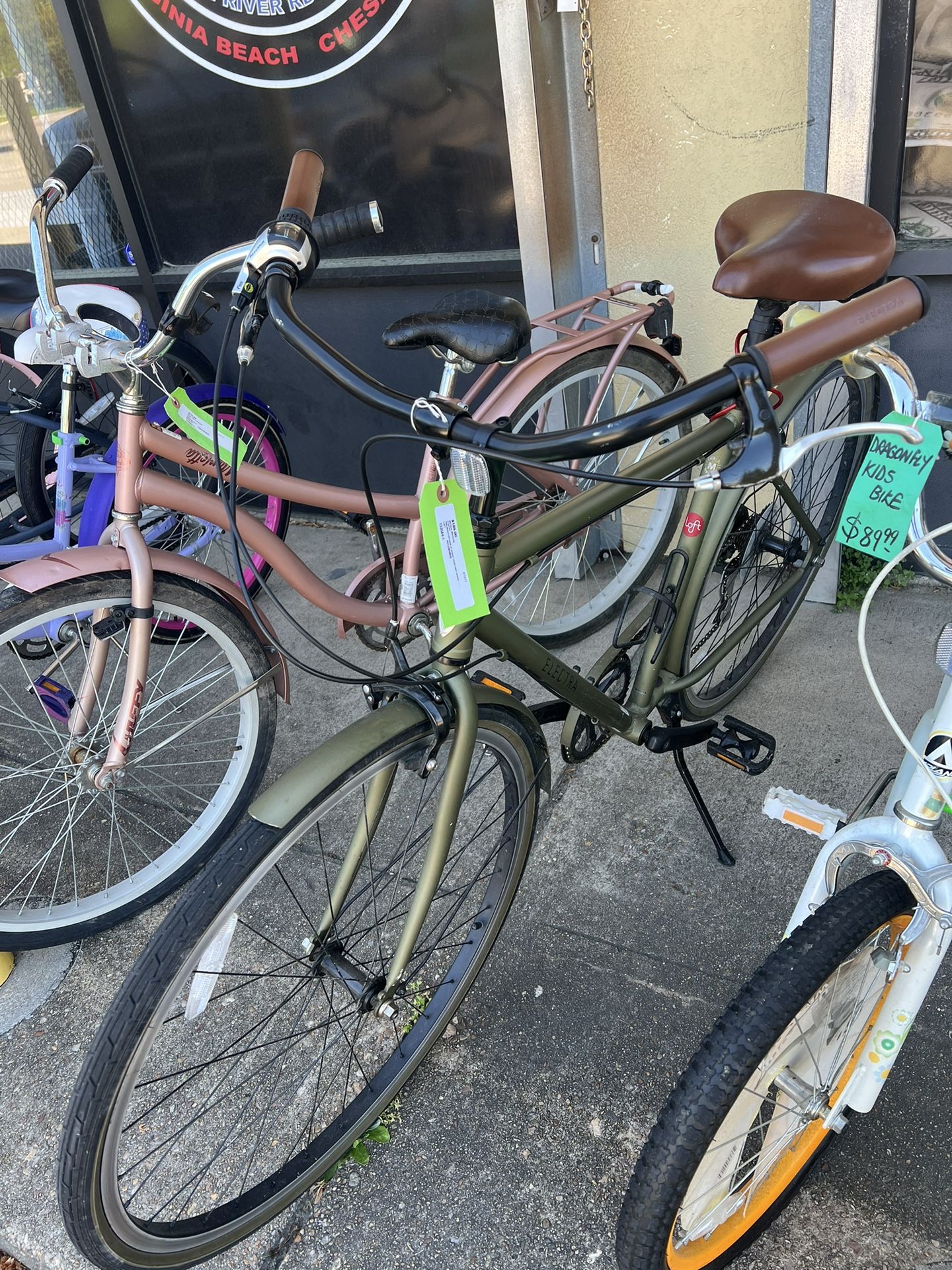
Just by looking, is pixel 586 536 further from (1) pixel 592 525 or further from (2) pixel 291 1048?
(2) pixel 291 1048

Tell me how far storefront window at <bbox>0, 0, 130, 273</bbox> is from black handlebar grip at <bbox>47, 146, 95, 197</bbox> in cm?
179

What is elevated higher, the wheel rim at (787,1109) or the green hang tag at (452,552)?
the green hang tag at (452,552)

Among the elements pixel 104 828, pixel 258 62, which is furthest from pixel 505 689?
pixel 258 62

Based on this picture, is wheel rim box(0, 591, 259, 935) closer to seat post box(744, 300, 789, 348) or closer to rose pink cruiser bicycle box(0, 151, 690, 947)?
rose pink cruiser bicycle box(0, 151, 690, 947)

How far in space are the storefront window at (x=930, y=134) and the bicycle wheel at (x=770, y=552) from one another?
24.4 inches

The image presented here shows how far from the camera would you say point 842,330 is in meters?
1.13

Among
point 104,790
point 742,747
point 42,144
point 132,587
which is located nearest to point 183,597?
point 132,587

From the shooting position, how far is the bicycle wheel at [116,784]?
2.21m

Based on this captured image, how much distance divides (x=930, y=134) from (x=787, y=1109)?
2.54 m

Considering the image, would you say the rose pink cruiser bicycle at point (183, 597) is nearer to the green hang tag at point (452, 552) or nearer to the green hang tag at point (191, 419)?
the green hang tag at point (191, 419)

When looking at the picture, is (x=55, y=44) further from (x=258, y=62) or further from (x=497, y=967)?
(x=497, y=967)

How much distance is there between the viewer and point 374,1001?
1733mm

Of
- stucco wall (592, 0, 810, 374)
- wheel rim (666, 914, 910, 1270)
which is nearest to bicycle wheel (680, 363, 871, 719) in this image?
stucco wall (592, 0, 810, 374)

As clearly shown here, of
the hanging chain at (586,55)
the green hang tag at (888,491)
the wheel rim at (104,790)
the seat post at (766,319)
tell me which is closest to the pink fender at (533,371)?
the seat post at (766,319)
